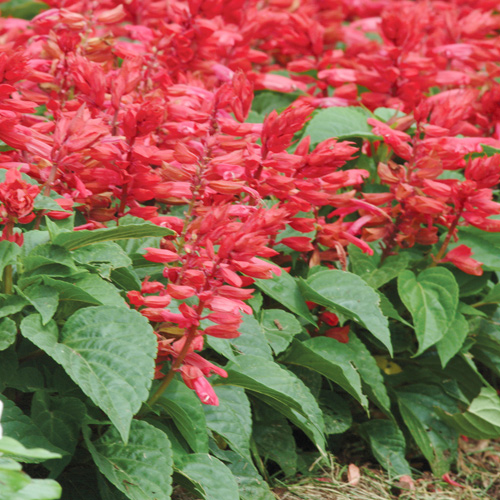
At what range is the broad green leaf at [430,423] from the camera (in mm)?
2256

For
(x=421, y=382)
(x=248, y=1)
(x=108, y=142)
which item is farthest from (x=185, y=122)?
(x=248, y=1)

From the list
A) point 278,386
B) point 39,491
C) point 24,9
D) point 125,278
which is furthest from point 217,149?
point 24,9

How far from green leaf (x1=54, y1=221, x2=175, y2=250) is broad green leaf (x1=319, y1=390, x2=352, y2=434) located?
882mm

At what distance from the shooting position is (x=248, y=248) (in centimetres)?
140

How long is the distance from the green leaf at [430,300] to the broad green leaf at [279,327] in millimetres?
353

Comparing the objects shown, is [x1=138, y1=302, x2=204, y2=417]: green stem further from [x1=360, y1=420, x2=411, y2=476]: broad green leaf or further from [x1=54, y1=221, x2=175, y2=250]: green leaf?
[x1=360, y1=420, x2=411, y2=476]: broad green leaf

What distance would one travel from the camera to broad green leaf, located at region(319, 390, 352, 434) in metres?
2.09

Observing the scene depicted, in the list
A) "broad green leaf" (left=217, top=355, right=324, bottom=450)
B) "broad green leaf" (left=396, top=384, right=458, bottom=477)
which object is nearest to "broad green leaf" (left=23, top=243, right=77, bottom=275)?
"broad green leaf" (left=217, top=355, right=324, bottom=450)

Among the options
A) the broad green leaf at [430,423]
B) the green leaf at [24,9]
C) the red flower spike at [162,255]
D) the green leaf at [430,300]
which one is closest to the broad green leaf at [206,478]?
the red flower spike at [162,255]

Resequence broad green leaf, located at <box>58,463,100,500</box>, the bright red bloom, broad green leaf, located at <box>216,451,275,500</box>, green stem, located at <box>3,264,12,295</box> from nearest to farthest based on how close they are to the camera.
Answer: the bright red bloom
green stem, located at <box>3,264,12,295</box>
broad green leaf, located at <box>58,463,100,500</box>
broad green leaf, located at <box>216,451,275,500</box>

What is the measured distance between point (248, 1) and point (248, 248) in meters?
2.13

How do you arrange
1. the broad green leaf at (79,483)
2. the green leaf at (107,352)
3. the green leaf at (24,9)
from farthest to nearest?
the green leaf at (24,9) → the broad green leaf at (79,483) → the green leaf at (107,352)

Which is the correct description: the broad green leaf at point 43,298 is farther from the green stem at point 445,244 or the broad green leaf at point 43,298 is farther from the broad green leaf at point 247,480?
the green stem at point 445,244

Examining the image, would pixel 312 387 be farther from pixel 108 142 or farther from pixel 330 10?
pixel 330 10
